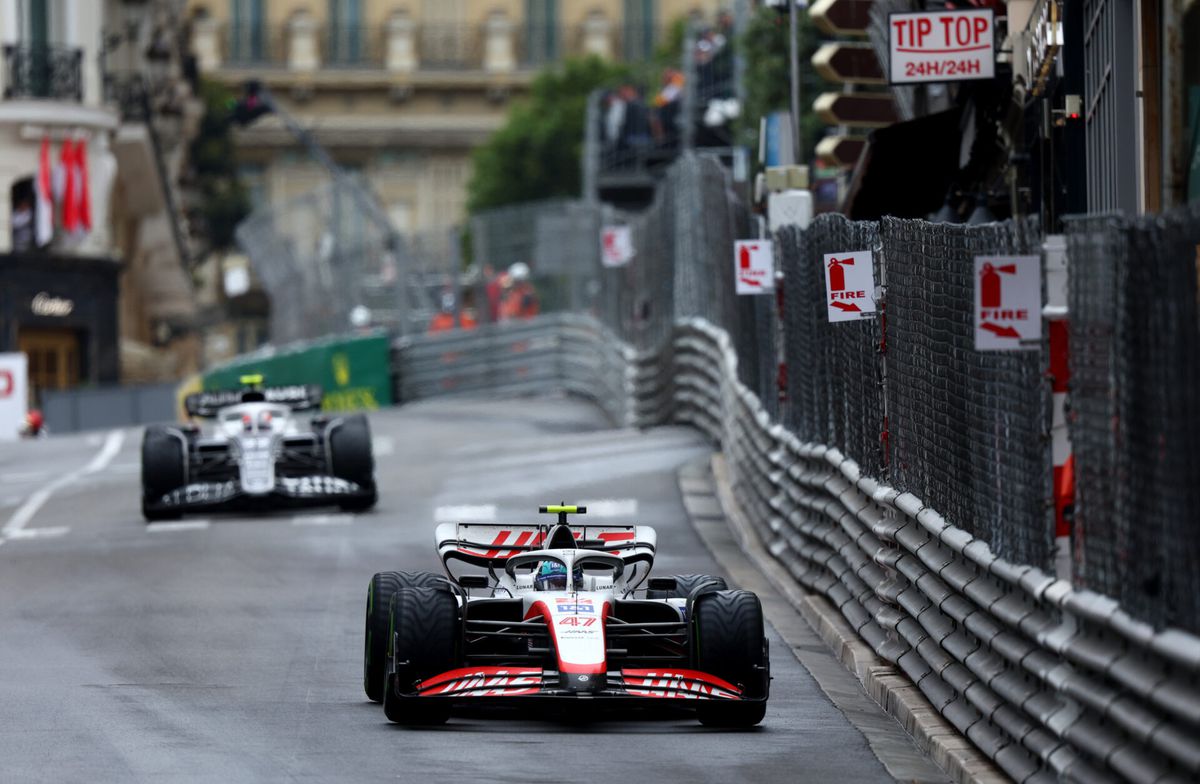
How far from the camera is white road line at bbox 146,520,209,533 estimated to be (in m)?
21.8

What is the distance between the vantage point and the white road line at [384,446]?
30.4m

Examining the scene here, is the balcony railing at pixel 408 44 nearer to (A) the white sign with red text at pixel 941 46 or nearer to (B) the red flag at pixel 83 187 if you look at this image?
(B) the red flag at pixel 83 187

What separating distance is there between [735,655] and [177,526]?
11155 mm

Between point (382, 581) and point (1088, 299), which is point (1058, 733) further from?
point (382, 581)

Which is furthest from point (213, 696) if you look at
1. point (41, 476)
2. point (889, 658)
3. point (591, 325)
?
point (591, 325)

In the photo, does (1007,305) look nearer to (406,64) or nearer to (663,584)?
(663,584)

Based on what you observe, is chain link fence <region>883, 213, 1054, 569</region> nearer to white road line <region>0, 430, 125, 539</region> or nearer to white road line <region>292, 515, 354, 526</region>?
white road line <region>292, 515, 354, 526</region>

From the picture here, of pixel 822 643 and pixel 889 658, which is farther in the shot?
pixel 822 643

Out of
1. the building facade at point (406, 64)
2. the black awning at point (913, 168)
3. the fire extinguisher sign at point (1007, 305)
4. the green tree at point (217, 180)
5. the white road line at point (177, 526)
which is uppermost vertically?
the building facade at point (406, 64)

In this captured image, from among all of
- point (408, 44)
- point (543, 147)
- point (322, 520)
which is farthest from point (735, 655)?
point (408, 44)

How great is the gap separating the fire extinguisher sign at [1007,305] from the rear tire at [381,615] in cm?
297

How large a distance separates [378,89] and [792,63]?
272ft

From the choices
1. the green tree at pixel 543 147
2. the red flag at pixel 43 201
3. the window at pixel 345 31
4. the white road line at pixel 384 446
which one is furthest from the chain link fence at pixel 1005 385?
the window at pixel 345 31

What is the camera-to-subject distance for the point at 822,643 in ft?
48.8
